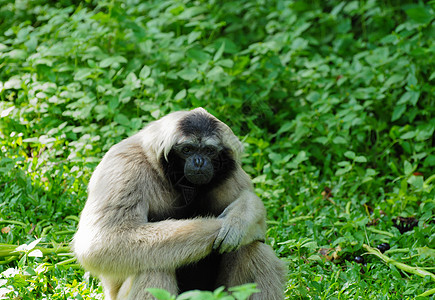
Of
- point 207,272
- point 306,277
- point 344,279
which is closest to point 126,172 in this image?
point 207,272

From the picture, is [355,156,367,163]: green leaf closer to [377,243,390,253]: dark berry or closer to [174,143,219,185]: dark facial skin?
[377,243,390,253]: dark berry

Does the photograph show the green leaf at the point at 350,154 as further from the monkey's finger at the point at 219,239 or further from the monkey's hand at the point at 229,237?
the monkey's finger at the point at 219,239

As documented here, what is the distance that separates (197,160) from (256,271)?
3.31 feet

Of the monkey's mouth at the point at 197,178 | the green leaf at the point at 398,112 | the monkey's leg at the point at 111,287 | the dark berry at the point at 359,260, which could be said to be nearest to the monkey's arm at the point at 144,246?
the monkey's leg at the point at 111,287

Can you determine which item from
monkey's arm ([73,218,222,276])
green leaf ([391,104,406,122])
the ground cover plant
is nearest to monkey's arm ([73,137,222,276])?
monkey's arm ([73,218,222,276])

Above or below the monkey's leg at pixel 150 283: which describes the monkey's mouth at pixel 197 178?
above

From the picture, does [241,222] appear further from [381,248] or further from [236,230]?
[381,248]

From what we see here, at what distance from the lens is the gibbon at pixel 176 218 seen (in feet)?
14.3

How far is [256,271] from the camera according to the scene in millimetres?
4688

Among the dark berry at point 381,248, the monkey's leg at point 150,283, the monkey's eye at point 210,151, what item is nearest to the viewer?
the monkey's leg at point 150,283

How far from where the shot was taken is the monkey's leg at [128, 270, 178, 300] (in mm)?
4262

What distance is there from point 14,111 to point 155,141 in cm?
351

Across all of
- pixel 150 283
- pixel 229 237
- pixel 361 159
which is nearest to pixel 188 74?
pixel 361 159

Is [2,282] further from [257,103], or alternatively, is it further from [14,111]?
[257,103]
